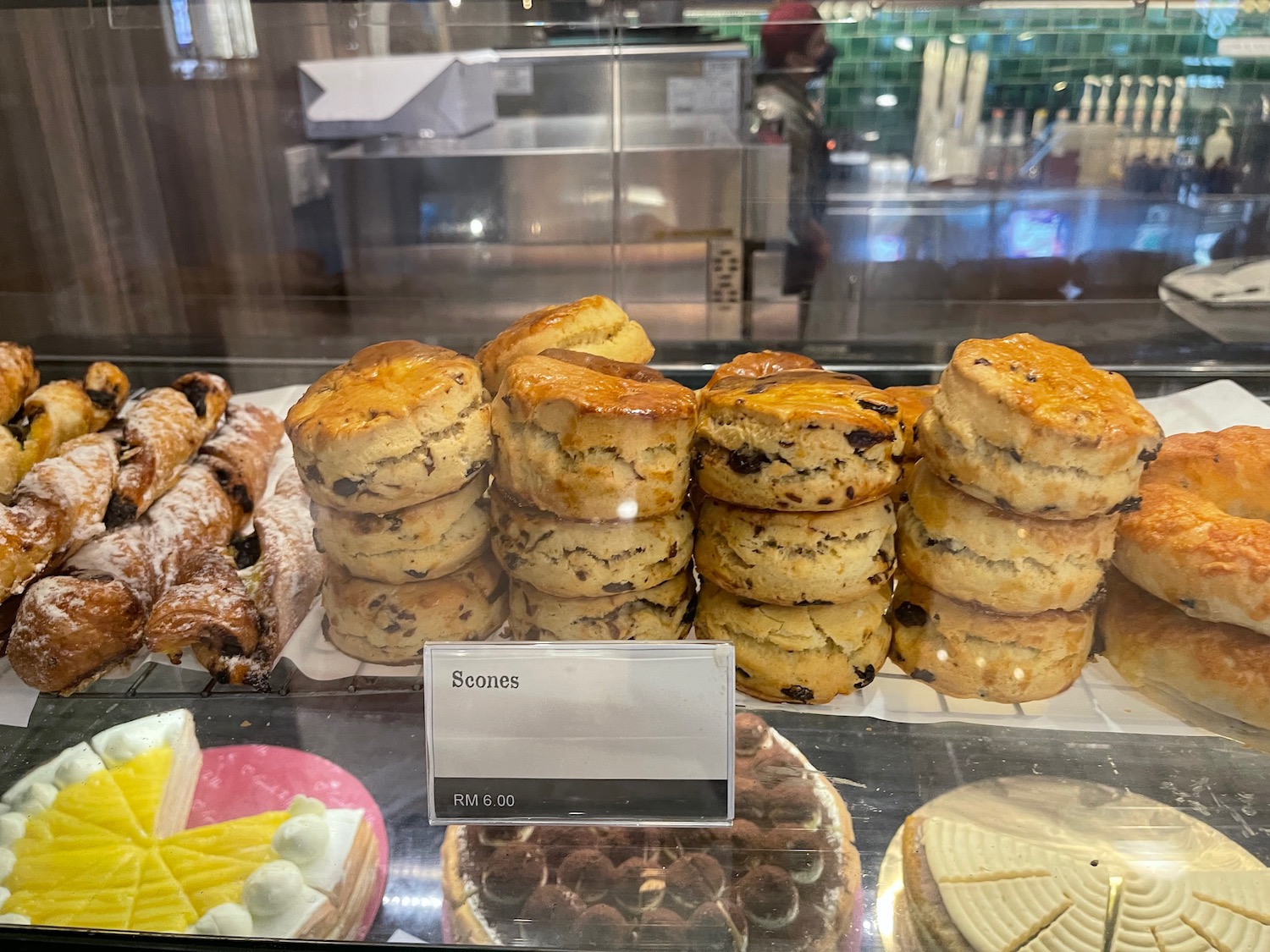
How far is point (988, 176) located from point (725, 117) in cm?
69

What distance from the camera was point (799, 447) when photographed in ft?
3.17

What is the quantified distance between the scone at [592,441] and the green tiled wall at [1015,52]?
1147 mm

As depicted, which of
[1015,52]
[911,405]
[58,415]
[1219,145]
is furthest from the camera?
[1015,52]

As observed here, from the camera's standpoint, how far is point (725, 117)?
2.18 meters

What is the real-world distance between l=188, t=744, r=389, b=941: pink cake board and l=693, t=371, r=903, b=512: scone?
593 millimetres

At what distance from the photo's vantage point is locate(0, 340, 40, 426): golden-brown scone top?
1479 mm

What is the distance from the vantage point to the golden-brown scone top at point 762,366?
1174mm

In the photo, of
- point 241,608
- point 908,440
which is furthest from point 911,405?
point 241,608

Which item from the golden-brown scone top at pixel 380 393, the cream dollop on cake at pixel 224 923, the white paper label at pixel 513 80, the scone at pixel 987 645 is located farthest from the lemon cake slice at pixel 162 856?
the white paper label at pixel 513 80

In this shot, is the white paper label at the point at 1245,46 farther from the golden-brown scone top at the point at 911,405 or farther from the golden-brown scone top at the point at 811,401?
the golden-brown scone top at the point at 811,401

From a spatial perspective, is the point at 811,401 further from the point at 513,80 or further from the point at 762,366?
the point at 513,80

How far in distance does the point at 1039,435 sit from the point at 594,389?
482 millimetres

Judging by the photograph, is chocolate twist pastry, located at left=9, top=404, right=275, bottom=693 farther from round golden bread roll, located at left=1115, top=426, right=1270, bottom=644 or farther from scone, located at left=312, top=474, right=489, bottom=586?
round golden bread roll, located at left=1115, top=426, right=1270, bottom=644

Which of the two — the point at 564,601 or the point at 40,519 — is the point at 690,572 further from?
the point at 40,519
